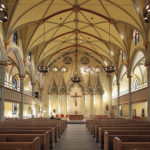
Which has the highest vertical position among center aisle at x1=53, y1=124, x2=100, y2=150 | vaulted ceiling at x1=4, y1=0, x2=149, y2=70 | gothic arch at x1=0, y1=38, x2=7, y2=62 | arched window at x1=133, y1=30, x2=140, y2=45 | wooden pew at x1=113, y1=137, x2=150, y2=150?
vaulted ceiling at x1=4, y1=0, x2=149, y2=70

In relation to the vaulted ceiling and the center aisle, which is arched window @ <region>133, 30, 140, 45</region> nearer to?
the vaulted ceiling

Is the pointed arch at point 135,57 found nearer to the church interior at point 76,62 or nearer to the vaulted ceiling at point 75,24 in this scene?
the church interior at point 76,62

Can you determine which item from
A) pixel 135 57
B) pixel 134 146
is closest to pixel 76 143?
pixel 134 146

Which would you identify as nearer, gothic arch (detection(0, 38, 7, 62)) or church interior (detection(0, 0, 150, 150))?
church interior (detection(0, 0, 150, 150))

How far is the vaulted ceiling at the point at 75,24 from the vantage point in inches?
711

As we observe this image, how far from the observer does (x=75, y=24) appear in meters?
25.3

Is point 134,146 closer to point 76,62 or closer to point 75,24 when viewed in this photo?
point 75,24

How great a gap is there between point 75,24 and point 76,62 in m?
11.8

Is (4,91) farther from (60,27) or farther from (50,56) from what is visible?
(50,56)

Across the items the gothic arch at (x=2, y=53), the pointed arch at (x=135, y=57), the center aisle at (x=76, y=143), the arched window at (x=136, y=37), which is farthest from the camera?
the pointed arch at (x=135, y=57)

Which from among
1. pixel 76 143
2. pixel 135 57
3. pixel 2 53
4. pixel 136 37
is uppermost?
pixel 136 37

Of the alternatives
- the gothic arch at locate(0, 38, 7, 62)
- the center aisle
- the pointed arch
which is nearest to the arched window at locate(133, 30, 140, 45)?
the pointed arch

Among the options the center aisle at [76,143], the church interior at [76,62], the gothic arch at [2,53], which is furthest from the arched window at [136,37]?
the gothic arch at [2,53]

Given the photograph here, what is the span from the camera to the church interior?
14.6 meters
